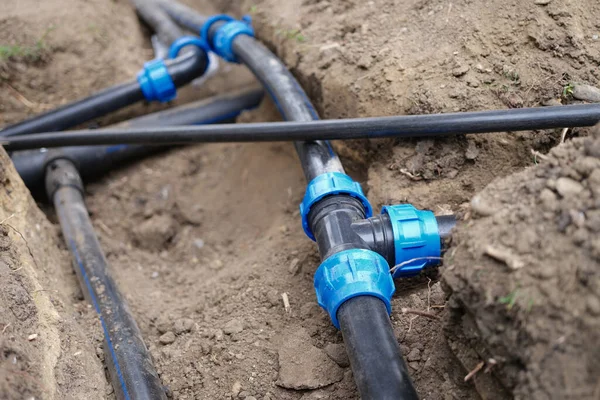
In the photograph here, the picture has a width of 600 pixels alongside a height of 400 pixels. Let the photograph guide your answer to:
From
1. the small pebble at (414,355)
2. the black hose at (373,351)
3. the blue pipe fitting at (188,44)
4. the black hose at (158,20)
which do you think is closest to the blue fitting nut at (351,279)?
the black hose at (373,351)

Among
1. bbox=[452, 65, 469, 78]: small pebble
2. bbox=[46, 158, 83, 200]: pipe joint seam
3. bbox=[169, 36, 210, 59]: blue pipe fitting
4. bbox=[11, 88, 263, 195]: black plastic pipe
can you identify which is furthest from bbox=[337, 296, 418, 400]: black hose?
bbox=[169, 36, 210, 59]: blue pipe fitting

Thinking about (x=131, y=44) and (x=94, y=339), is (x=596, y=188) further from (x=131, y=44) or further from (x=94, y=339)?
(x=131, y=44)

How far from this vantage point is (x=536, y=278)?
36.5 inches

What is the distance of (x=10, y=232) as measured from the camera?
1499mm

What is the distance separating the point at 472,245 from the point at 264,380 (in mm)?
Answer: 681

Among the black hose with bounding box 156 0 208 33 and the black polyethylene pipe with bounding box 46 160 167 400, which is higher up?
the black hose with bounding box 156 0 208 33

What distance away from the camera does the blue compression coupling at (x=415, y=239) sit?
4.50 ft

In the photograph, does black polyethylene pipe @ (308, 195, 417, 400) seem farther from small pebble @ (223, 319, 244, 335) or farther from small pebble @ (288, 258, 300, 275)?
small pebble @ (223, 319, 244, 335)

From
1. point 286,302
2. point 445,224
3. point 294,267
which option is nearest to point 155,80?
point 294,267

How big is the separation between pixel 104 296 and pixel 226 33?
1.26 metres

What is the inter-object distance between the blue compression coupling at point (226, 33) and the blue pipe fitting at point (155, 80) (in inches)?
10.1

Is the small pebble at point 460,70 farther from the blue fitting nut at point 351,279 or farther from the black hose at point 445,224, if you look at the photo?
the blue fitting nut at point 351,279

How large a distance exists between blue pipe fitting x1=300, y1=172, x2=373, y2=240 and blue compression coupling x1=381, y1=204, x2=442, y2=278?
0.14 m

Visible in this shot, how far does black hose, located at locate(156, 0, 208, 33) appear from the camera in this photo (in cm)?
254
